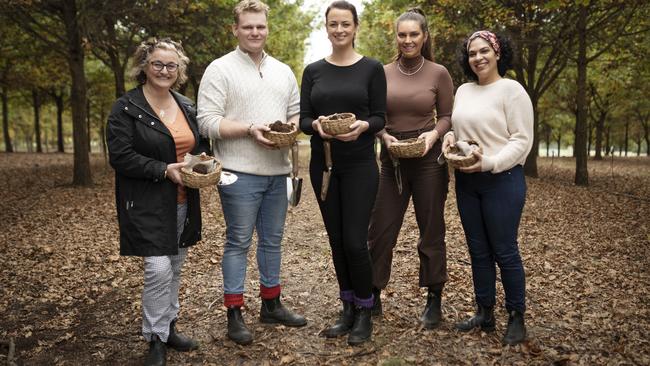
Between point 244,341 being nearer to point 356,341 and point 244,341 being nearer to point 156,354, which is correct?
point 156,354

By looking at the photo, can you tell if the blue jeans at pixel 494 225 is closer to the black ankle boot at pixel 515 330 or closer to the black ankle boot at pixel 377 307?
the black ankle boot at pixel 515 330

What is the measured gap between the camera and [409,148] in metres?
3.64

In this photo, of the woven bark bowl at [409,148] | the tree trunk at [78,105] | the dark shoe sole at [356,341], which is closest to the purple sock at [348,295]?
the dark shoe sole at [356,341]

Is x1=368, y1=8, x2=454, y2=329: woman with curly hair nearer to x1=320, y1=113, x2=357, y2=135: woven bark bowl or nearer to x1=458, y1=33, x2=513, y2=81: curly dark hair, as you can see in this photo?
x1=458, y1=33, x2=513, y2=81: curly dark hair

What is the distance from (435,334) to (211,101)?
2.66 m

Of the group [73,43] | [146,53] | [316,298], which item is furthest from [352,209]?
[73,43]

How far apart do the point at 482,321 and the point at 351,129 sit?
200cm

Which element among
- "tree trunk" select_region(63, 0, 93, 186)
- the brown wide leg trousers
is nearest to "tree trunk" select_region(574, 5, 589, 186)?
the brown wide leg trousers

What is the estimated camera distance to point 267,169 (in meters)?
3.80

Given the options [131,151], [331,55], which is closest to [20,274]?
[131,151]

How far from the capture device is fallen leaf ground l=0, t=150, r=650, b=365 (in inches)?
144

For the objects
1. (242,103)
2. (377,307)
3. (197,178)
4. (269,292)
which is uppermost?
(242,103)

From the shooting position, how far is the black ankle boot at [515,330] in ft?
12.2

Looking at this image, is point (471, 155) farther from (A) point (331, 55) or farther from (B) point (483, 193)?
(A) point (331, 55)
